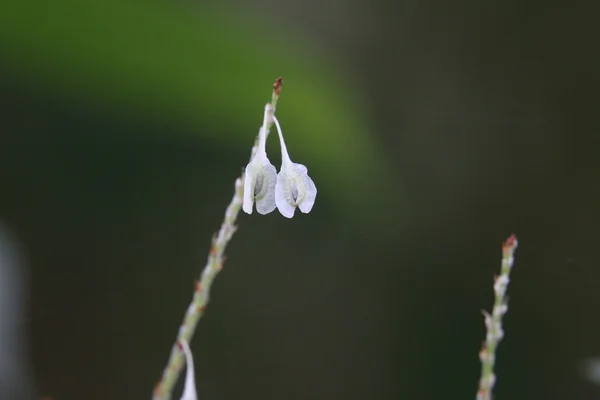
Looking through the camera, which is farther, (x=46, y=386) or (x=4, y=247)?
(x=46, y=386)

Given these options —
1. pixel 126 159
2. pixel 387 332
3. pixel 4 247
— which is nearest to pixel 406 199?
pixel 387 332

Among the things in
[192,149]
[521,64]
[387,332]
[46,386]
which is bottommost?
[46,386]

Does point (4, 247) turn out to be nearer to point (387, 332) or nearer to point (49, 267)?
point (49, 267)

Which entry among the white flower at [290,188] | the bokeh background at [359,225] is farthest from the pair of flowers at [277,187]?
the bokeh background at [359,225]

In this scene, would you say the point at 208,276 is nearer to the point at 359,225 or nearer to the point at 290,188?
the point at 290,188

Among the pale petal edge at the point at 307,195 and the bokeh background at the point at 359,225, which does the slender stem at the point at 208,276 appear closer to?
the pale petal edge at the point at 307,195

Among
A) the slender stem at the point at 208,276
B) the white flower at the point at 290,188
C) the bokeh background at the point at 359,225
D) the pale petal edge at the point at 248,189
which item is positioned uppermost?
the bokeh background at the point at 359,225
